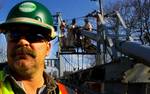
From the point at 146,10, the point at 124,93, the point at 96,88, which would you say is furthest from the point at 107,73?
the point at 146,10

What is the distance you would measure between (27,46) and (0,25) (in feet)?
0.73

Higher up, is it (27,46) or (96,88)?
(27,46)

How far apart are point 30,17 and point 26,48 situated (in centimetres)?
19

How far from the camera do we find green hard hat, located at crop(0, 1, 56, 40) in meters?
3.16

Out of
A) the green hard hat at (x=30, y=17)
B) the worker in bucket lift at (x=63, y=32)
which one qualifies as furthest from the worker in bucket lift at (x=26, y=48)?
the worker in bucket lift at (x=63, y=32)

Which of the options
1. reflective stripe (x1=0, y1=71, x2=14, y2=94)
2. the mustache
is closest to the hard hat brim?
the mustache

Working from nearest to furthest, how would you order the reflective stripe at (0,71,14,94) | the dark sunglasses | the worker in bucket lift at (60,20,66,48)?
the reflective stripe at (0,71,14,94), the dark sunglasses, the worker in bucket lift at (60,20,66,48)

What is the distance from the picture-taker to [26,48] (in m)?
3.18

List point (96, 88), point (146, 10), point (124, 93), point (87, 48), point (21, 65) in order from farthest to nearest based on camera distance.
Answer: point (146, 10), point (87, 48), point (96, 88), point (124, 93), point (21, 65)

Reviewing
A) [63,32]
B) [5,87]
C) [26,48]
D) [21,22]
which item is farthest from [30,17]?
[63,32]

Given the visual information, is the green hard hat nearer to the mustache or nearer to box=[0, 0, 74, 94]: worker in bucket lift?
box=[0, 0, 74, 94]: worker in bucket lift

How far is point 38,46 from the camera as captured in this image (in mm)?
3301

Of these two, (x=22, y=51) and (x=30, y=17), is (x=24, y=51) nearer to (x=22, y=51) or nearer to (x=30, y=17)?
(x=22, y=51)

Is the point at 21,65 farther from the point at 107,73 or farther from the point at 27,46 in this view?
the point at 107,73
